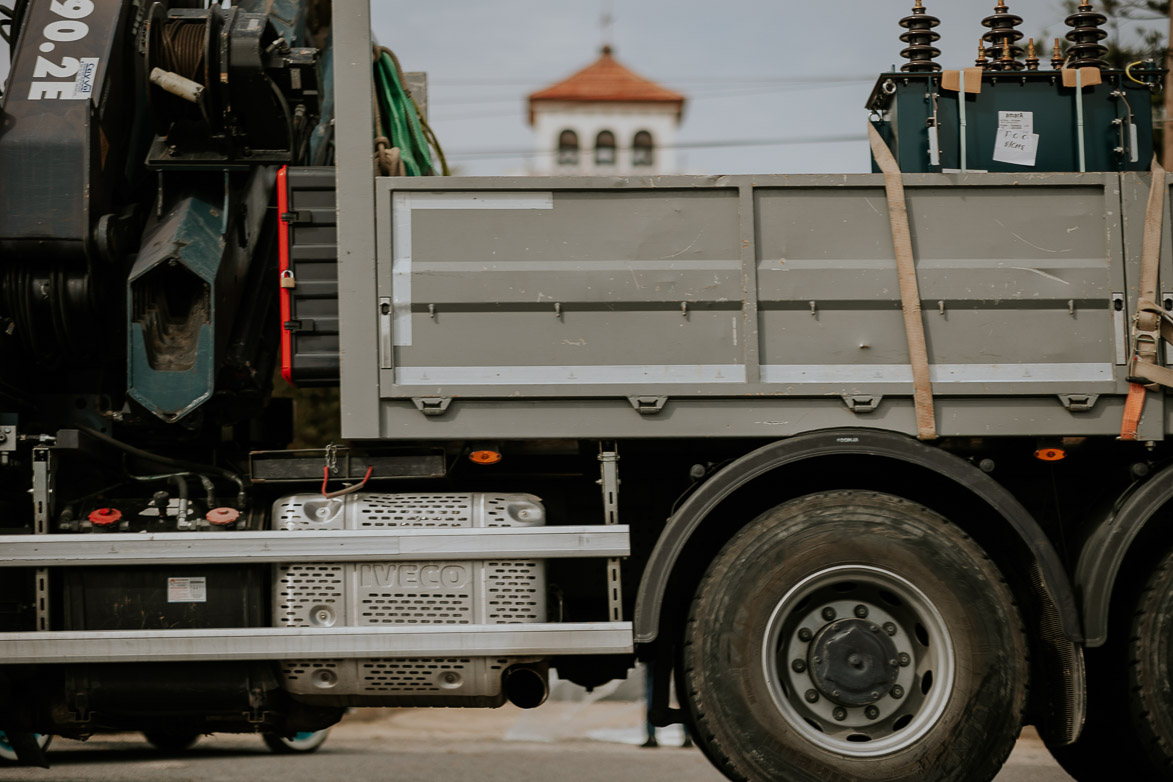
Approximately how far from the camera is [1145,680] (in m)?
4.12

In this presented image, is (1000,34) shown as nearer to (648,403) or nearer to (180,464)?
(648,403)

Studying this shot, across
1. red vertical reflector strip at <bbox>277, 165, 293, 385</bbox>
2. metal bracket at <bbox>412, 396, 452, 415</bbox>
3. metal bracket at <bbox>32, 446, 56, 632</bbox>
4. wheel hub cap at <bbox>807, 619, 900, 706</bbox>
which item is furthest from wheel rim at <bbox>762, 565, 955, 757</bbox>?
metal bracket at <bbox>32, 446, 56, 632</bbox>

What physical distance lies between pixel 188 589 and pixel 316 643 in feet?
1.74

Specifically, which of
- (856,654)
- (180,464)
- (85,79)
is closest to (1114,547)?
(856,654)

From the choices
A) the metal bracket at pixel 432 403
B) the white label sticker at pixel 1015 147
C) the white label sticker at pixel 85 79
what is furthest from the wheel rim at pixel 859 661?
the white label sticker at pixel 85 79

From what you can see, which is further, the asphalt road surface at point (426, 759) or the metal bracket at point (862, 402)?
the asphalt road surface at point (426, 759)

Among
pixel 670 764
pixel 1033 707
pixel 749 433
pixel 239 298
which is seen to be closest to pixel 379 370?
pixel 239 298

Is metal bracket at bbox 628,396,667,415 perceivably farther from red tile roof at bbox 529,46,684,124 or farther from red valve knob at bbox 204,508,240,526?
red tile roof at bbox 529,46,684,124

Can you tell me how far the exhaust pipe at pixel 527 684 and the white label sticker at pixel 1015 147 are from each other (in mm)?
2629

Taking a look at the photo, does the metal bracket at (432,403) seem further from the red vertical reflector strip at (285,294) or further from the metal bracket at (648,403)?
the metal bracket at (648,403)

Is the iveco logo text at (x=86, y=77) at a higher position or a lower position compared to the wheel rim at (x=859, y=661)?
higher

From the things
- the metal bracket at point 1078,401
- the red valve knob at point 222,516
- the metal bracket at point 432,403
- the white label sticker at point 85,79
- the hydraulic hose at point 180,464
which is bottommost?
the red valve knob at point 222,516

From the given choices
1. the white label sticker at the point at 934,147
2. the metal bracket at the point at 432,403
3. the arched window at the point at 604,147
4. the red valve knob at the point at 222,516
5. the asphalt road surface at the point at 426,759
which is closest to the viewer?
the metal bracket at the point at 432,403

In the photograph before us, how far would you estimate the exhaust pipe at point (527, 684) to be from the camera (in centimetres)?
425
